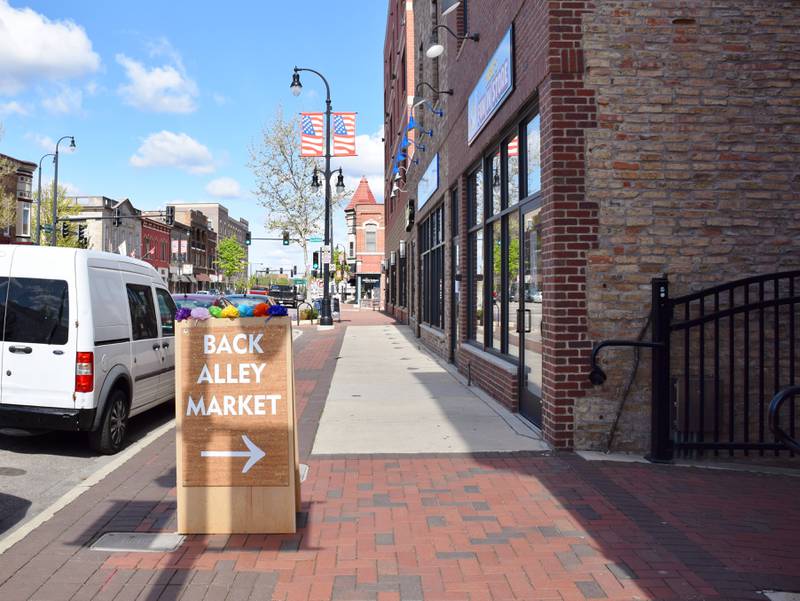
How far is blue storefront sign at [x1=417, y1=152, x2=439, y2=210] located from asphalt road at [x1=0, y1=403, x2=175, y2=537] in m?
9.48

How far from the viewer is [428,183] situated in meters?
17.7

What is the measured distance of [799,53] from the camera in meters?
6.79

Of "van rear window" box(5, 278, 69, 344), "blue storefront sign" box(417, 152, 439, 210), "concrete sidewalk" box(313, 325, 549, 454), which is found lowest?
"concrete sidewalk" box(313, 325, 549, 454)

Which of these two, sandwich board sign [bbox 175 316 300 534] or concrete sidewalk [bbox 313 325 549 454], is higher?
sandwich board sign [bbox 175 316 300 534]

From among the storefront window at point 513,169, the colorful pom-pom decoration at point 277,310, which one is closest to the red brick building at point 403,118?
the storefront window at point 513,169

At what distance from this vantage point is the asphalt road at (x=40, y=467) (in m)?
5.35

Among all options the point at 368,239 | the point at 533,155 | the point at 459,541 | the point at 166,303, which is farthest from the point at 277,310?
the point at 368,239

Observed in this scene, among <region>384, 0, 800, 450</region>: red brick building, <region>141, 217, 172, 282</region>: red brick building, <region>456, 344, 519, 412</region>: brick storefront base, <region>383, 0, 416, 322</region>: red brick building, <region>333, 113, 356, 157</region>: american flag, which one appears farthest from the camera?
<region>141, 217, 172, 282</region>: red brick building

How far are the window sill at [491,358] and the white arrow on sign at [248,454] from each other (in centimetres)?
475

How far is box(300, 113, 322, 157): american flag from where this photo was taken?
28484 mm

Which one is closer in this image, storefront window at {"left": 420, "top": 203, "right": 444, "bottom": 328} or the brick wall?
the brick wall

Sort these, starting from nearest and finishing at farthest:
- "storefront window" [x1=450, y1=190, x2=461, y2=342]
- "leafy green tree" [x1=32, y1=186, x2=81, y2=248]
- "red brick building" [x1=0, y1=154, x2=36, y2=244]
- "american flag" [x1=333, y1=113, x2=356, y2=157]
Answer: "storefront window" [x1=450, y1=190, x2=461, y2=342]
"american flag" [x1=333, y1=113, x2=356, y2=157]
"red brick building" [x1=0, y1=154, x2=36, y2=244]
"leafy green tree" [x1=32, y1=186, x2=81, y2=248]

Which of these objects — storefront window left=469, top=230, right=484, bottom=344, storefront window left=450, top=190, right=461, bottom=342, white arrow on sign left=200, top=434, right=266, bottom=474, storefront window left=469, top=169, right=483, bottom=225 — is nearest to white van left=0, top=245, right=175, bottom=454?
white arrow on sign left=200, top=434, right=266, bottom=474

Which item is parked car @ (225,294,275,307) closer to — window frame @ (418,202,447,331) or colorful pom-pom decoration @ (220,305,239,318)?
colorful pom-pom decoration @ (220,305,239,318)
